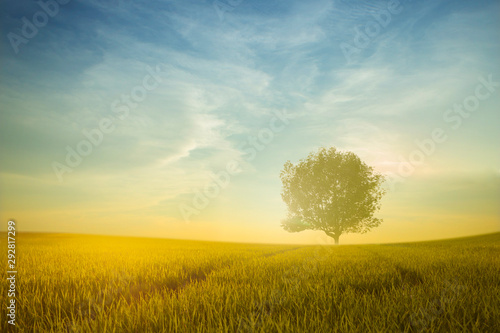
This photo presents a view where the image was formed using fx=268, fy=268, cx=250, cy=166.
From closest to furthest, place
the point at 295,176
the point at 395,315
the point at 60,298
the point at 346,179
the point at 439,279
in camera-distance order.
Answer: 1. the point at 395,315
2. the point at 60,298
3. the point at 439,279
4. the point at 346,179
5. the point at 295,176

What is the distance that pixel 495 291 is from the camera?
370cm

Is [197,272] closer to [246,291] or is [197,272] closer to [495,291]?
[246,291]

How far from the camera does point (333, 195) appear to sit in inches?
1297

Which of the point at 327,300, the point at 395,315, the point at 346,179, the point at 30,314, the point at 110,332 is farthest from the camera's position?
the point at 346,179

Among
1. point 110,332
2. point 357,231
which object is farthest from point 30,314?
point 357,231

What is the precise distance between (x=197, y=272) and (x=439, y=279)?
5277mm

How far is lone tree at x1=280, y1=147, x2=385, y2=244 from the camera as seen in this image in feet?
106

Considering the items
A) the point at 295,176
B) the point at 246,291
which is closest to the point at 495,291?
the point at 246,291

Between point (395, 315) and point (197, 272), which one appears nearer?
point (395, 315)

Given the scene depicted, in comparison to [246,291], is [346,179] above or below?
above

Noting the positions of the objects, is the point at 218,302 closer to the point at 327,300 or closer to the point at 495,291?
the point at 327,300

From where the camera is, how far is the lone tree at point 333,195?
106 feet

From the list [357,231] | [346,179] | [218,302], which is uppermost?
[346,179]

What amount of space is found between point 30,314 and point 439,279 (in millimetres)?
6225
